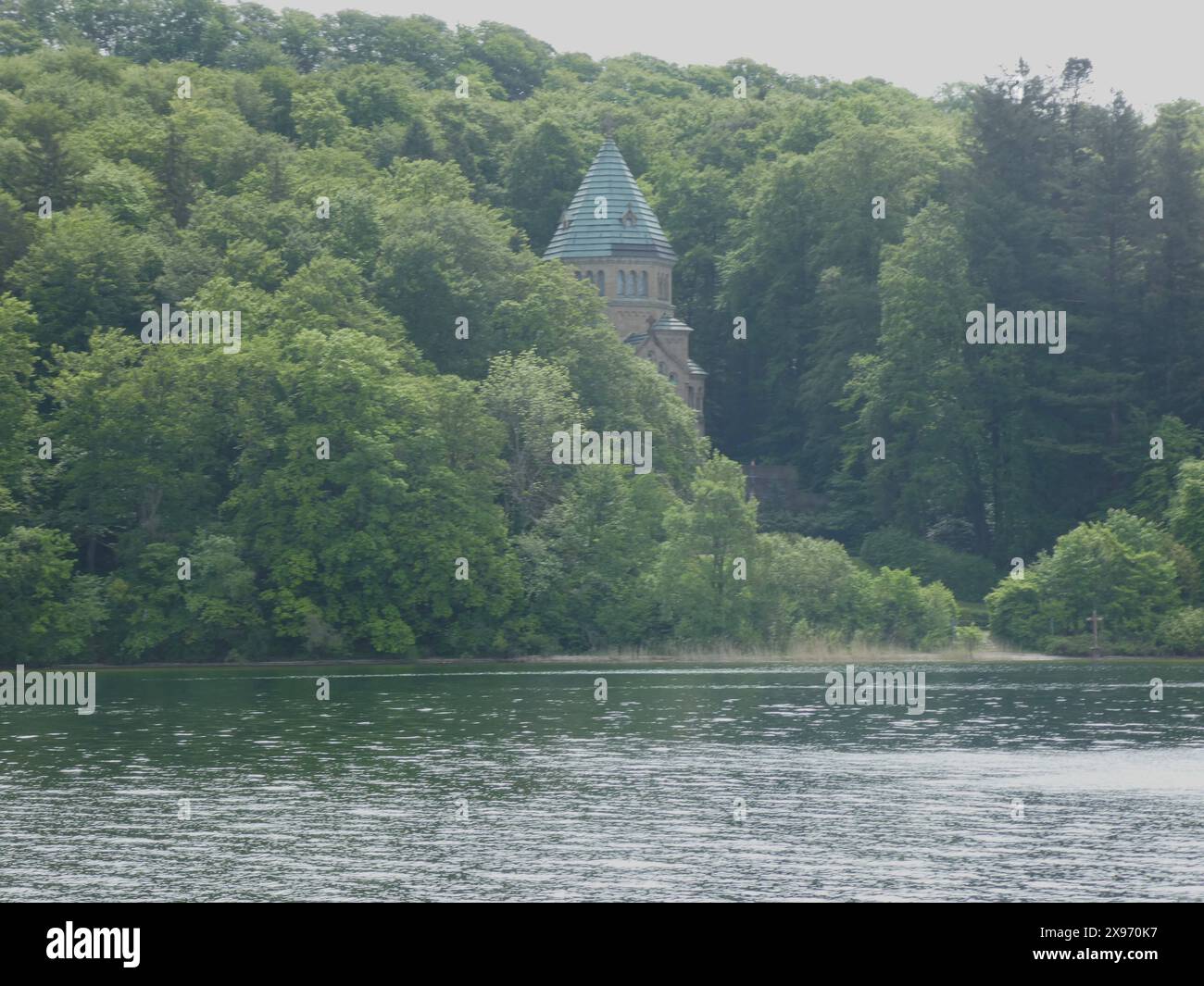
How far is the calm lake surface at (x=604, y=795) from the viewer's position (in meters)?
33.4

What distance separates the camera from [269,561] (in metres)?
84.0

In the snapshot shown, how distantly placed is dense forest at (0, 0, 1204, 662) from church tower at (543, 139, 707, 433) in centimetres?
630

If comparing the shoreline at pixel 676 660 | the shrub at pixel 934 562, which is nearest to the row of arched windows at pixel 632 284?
the shrub at pixel 934 562

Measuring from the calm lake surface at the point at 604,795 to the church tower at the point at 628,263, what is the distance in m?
46.5

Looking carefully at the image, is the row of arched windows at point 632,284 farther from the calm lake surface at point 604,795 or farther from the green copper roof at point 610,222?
the calm lake surface at point 604,795

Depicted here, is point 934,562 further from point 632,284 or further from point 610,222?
point 610,222

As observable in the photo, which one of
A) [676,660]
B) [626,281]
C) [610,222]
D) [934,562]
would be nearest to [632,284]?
[626,281]

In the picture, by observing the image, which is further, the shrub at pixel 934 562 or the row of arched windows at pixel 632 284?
the row of arched windows at pixel 632 284

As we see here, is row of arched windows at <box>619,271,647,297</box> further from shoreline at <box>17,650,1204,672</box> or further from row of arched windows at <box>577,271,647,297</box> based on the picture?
shoreline at <box>17,650,1204,672</box>

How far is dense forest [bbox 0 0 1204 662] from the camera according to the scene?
84.6 m

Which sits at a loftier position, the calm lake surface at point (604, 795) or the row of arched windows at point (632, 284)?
the row of arched windows at point (632, 284)

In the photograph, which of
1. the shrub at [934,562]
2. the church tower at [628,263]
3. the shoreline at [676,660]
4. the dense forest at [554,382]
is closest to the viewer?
the shoreline at [676,660]

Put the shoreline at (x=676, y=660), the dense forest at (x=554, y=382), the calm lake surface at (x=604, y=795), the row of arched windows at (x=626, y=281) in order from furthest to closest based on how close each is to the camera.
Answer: the row of arched windows at (x=626, y=281) → the dense forest at (x=554, y=382) → the shoreline at (x=676, y=660) → the calm lake surface at (x=604, y=795)

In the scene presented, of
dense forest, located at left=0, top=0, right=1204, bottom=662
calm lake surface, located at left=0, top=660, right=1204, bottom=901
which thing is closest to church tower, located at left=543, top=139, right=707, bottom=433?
dense forest, located at left=0, top=0, right=1204, bottom=662
